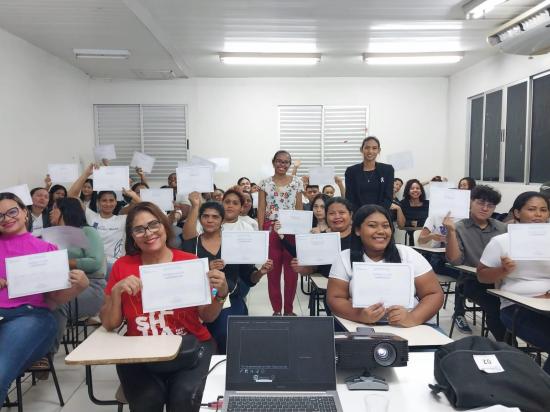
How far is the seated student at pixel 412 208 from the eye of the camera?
5984 mm

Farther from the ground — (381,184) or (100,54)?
(100,54)

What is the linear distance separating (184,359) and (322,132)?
6249 millimetres

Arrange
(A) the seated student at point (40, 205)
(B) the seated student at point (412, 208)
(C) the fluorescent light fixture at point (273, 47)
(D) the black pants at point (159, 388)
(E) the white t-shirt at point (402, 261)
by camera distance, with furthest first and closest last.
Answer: (B) the seated student at point (412, 208) → (C) the fluorescent light fixture at point (273, 47) → (A) the seated student at point (40, 205) → (E) the white t-shirt at point (402, 261) → (D) the black pants at point (159, 388)

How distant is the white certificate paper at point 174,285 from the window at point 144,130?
6.05m

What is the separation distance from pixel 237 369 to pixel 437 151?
732 centimetres

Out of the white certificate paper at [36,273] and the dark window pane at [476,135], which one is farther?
the dark window pane at [476,135]

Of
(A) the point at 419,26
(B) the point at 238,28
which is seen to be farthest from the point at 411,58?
(B) the point at 238,28

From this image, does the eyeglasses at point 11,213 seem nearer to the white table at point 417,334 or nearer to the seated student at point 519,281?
the white table at point 417,334

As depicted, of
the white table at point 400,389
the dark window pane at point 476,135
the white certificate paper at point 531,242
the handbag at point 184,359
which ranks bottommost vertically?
the handbag at point 184,359

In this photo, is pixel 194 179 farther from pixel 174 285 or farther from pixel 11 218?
pixel 174 285

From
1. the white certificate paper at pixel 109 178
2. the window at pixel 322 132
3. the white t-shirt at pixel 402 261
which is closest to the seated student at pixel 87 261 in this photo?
the white certificate paper at pixel 109 178

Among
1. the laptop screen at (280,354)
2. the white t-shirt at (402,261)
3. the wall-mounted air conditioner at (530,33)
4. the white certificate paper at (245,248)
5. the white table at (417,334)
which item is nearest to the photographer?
the laptop screen at (280,354)

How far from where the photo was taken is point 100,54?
5.73 meters

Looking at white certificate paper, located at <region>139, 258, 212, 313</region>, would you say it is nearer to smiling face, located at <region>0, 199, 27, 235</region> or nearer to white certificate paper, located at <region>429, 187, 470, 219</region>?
smiling face, located at <region>0, 199, 27, 235</region>
